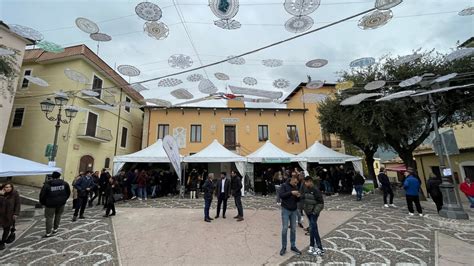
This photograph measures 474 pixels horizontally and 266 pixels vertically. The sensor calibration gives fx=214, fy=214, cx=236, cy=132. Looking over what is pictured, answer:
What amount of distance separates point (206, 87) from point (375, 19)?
5472 mm

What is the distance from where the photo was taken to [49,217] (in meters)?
5.34

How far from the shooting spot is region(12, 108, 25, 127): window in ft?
46.7

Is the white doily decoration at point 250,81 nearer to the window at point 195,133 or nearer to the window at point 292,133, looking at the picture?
the window at point 195,133

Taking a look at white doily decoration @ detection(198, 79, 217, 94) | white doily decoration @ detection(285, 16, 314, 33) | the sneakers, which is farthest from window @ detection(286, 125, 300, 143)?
the sneakers

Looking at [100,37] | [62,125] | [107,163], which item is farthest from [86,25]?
[107,163]

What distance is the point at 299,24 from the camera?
4934 millimetres

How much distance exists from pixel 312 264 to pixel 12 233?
6661 millimetres

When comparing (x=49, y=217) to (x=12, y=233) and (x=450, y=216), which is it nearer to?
(x=12, y=233)

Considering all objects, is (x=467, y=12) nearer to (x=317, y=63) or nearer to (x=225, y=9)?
(x=317, y=63)

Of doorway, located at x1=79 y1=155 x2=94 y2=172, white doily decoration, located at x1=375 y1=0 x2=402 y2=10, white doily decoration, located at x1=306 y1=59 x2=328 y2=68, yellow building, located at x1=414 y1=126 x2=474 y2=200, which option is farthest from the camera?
doorway, located at x1=79 y1=155 x2=94 y2=172

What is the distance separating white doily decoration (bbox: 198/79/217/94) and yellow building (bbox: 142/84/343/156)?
987 cm

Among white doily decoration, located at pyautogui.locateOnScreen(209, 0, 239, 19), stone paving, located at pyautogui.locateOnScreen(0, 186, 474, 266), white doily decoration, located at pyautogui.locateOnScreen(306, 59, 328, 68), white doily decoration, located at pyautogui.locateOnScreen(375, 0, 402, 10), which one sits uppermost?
white doily decoration, located at pyautogui.locateOnScreen(306, 59, 328, 68)

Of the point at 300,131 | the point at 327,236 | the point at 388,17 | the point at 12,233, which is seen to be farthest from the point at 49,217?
the point at 300,131

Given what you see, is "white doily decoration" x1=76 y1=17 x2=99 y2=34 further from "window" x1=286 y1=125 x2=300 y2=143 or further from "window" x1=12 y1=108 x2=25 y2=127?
"window" x1=286 y1=125 x2=300 y2=143
